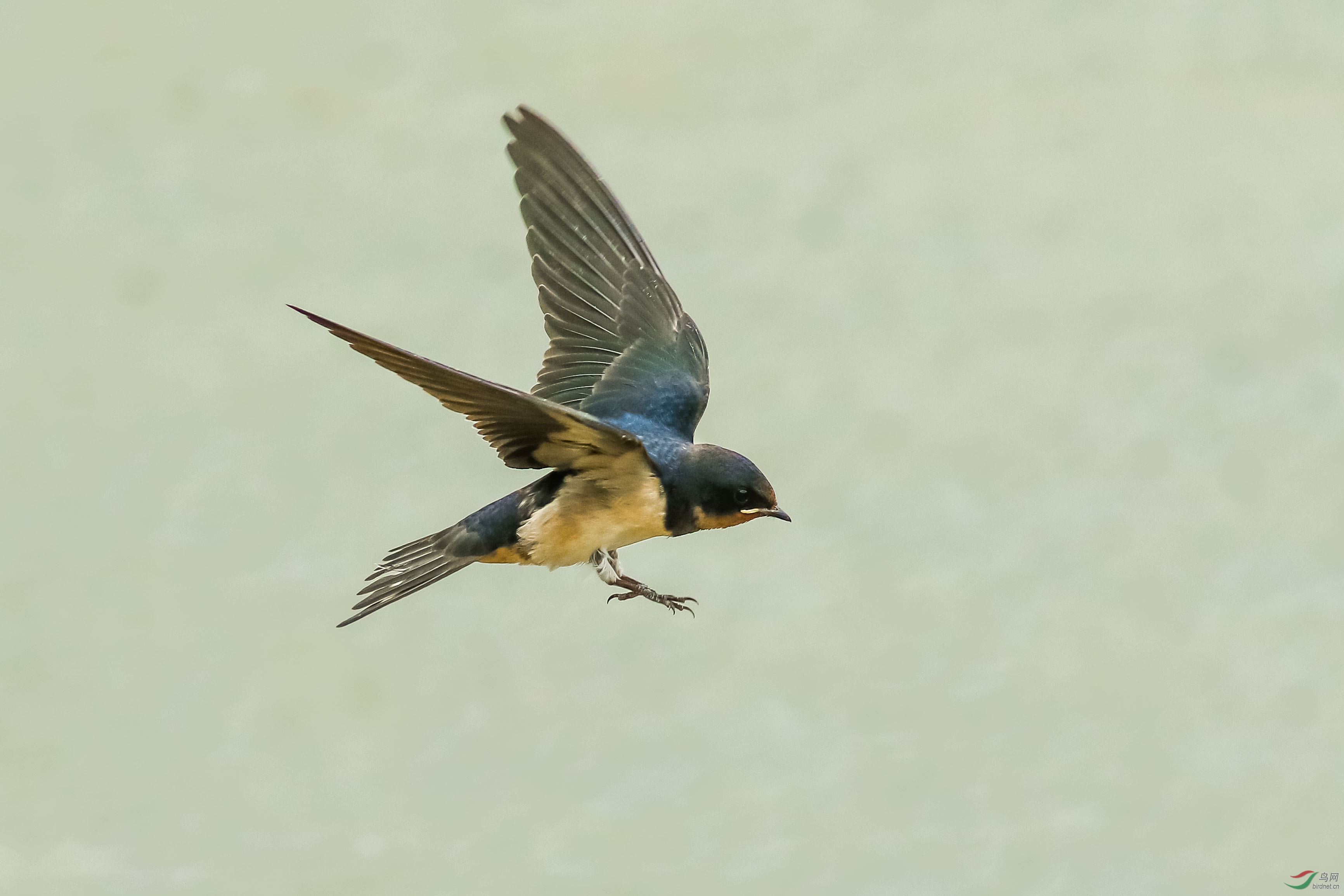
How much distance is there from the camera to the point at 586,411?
2660 mm

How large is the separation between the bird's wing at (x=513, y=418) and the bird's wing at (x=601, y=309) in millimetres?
348

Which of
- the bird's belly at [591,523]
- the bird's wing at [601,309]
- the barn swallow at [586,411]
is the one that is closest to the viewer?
the barn swallow at [586,411]

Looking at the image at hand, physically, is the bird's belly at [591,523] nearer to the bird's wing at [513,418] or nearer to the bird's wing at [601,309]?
the bird's wing at [513,418]

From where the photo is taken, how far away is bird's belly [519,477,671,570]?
2346 millimetres

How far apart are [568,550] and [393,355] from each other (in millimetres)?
568

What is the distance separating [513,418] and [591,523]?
0.24m

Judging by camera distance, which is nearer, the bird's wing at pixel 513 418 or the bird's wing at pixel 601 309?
the bird's wing at pixel 513 418

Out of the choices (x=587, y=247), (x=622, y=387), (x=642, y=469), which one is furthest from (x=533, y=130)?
(x=642, y=469)

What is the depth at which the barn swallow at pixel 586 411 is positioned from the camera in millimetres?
2223

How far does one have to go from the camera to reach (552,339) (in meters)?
2.76

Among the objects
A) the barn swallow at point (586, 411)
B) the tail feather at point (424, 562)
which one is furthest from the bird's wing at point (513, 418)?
the tail feather at point (424, 562)

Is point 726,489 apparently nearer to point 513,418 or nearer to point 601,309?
point 513,418

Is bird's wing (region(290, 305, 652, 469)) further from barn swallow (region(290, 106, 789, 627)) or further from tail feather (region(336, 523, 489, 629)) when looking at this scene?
tail feather (region(336, 523, 489, 629))

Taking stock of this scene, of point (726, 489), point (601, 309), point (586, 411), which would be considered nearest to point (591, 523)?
point (726, 489)
